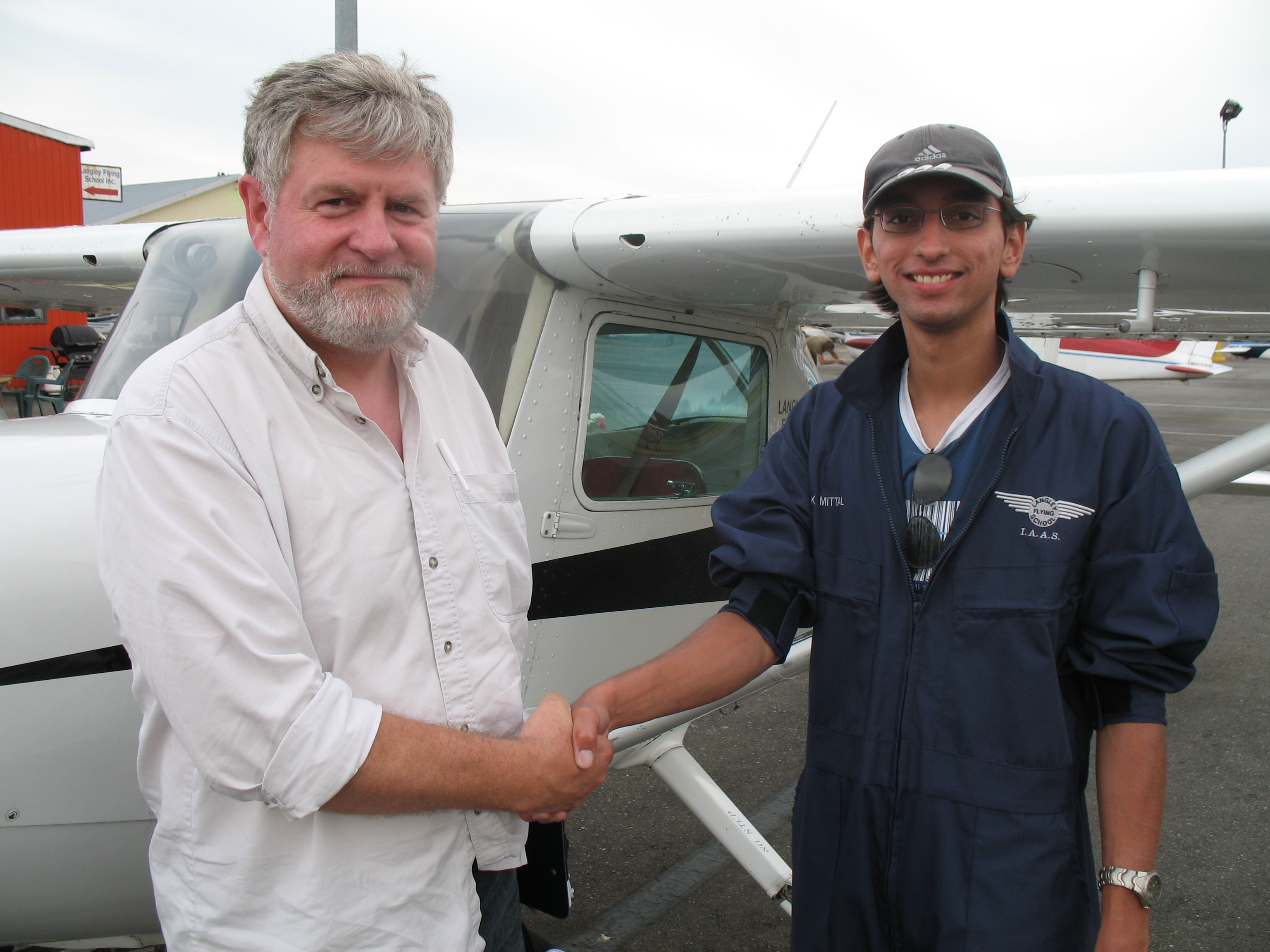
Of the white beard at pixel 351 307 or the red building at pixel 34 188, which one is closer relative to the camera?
the white beard at pixel 351 307

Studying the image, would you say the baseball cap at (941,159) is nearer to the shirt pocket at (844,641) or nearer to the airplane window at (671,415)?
the shirt pocket at (844,641)

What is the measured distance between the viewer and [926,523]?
138cm

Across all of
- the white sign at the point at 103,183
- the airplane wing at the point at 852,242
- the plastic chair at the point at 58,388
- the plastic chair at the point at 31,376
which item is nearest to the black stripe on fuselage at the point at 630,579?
the airplane wing at the point at 852,242

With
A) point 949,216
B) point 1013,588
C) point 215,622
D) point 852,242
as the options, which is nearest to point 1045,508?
point 1013,588

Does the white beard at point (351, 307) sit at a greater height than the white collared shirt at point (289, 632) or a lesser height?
greater

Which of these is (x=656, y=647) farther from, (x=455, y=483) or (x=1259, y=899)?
(x=1259, y=899)

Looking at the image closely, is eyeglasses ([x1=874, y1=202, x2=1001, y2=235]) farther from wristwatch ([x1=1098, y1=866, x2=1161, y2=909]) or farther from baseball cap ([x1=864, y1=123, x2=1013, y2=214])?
wristwatch ([x1=1098, y1=866, x2=1161, y2=909])

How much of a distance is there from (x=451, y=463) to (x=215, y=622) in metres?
0.43

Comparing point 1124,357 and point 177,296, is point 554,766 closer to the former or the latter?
point 177,296

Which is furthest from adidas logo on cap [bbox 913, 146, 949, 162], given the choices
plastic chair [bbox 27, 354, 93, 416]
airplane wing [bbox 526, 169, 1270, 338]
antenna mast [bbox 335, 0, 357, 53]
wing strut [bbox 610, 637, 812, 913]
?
plastic chair [bbox 27, 354, 93, 416]

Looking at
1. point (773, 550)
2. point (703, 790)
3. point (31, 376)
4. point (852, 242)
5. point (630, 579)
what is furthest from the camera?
point (31, 376)

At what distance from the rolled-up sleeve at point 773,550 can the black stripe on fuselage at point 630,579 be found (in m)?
Result: 0.76

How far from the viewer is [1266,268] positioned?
210cm

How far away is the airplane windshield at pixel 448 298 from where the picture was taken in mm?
2287
